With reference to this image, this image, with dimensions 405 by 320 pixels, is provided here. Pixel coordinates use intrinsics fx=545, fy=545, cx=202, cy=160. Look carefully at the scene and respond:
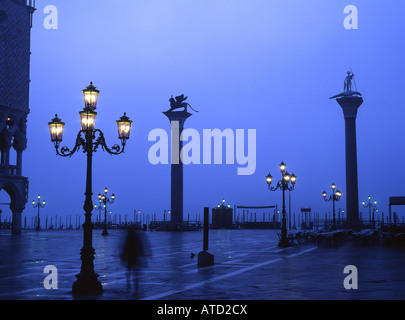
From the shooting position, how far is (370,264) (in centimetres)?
1795

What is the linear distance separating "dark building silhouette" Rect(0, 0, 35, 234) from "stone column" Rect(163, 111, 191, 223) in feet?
51.4

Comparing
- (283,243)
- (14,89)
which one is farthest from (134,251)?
(14,89)

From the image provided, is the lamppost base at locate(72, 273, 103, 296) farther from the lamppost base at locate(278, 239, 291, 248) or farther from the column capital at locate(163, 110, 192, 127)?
the column capital at locate(163, 110, 192, 127)

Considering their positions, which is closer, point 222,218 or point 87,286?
point 87,286

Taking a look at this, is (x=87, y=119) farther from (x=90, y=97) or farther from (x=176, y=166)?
(x=176, y=166)

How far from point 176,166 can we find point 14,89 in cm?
1859

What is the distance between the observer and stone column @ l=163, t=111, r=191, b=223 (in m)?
57.8

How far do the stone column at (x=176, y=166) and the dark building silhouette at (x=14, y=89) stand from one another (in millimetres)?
15679

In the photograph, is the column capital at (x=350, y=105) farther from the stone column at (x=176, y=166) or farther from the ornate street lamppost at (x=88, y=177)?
the ornate street lamppost at (x=88, y=177)

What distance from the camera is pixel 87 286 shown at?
474 inches

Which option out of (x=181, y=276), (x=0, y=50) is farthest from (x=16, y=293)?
(x=0, y=50)

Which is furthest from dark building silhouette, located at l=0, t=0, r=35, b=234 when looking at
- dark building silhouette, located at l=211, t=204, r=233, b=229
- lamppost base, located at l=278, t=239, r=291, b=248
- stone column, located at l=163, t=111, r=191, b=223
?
dark building silhouette, located at l=211, t=204, r=233, b=229
